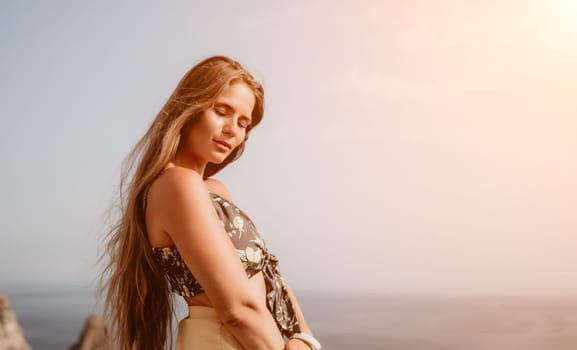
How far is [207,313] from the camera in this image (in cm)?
197

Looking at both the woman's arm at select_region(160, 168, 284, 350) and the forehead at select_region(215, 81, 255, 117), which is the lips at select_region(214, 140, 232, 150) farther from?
the woman's arm at select_region(160, 168, 284, 350)

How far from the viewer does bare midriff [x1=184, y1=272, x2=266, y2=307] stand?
1983mm

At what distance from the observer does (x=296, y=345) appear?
2.04 meters

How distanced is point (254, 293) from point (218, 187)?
2.32 ft

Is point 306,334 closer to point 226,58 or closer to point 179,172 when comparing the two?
point 179,172

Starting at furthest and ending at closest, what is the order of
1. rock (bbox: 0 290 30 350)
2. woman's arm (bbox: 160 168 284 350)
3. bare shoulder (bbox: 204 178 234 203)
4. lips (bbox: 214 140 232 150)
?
rock (bbox: 0 290 30 350) < bare shoulder (bbox: 204 178 234 203) < lips (bbox: 214 140 232 150) < woman's arm (bbox: 160 168 284 350)

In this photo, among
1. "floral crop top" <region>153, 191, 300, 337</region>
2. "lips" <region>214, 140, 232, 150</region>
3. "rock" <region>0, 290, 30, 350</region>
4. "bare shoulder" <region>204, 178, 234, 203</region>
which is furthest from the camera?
"rock" <region>0, 290, 30, 350</region>

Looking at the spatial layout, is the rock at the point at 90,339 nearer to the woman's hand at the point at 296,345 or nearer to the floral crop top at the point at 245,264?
the floral crop top at the point at 245,264

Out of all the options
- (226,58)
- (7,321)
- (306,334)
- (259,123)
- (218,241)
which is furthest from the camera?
(7,321)

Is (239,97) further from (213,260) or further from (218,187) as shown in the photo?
(213,260)

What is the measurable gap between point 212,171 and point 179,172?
0.72 meters

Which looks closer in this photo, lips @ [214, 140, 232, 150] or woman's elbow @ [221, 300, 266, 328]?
woman's elbow @ [221, 300, 266, 328]

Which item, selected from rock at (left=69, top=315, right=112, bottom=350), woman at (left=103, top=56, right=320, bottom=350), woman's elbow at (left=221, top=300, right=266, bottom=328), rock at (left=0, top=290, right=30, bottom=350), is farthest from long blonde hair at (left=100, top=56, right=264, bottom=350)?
rock at (left=0, top=290, right=30, bottom=350)

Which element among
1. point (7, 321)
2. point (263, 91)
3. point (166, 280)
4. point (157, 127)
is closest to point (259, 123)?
point (263, 91)
